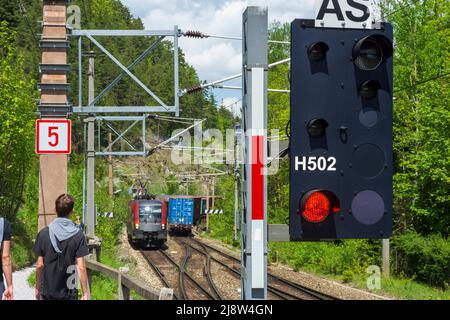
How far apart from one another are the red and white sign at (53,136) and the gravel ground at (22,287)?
591 centimetres

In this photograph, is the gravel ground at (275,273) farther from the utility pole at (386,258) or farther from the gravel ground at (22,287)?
the gravel ground at (22,287)

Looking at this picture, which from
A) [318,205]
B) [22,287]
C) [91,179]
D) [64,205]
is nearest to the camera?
[318,205]

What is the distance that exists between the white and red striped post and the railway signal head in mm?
259

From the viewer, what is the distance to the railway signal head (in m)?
4.28

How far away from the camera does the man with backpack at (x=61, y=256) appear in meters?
6.55

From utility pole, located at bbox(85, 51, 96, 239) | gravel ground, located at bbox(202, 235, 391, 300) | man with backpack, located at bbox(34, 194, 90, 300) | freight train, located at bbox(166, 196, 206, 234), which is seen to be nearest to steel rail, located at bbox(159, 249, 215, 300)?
gravel ground, located at bbox(202, 235, 391, 300)

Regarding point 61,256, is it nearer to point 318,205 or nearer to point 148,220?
point 318,205

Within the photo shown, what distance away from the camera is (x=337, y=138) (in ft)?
14.2

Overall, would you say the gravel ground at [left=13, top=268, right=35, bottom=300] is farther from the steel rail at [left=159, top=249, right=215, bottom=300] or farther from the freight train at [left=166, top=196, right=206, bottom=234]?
the freight train at [left=166, top=196, right=206, bottom=234]

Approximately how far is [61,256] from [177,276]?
22.4 meters
